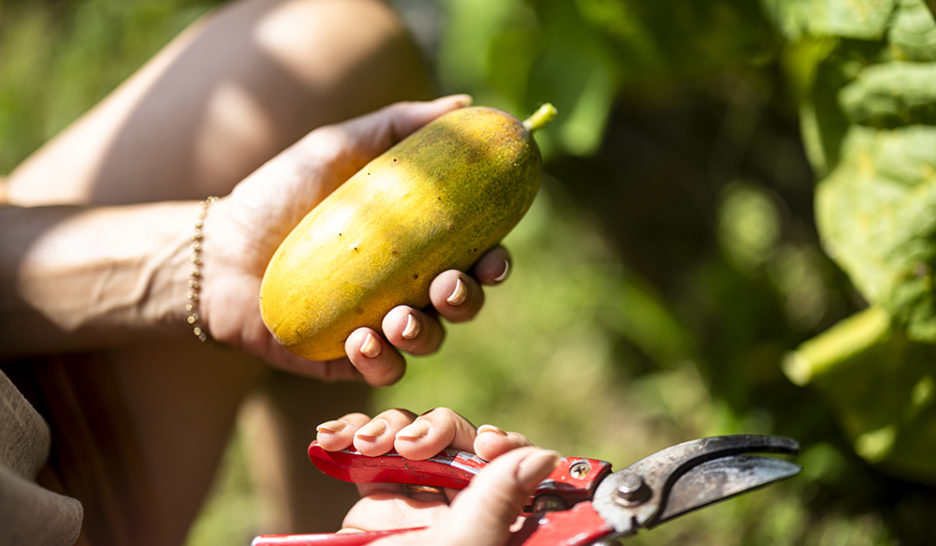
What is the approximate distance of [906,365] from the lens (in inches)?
63.4

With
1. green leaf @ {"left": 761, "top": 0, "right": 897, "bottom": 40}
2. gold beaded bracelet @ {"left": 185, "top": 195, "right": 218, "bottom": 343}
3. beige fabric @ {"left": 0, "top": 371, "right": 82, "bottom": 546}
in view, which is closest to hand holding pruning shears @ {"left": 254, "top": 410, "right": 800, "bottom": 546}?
beige fabric @ {"left": 0, "top": 371, "right": 82, "bottom": 546}

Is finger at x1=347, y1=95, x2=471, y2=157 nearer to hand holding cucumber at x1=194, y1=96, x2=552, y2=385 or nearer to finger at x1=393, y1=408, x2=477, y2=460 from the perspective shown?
hand holding cucumber at x1=194, y1=96, x2=552, y2=385

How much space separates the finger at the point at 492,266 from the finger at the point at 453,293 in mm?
33

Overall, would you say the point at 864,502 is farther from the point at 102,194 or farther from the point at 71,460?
the point at 102,194

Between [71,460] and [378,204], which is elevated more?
[378,204]

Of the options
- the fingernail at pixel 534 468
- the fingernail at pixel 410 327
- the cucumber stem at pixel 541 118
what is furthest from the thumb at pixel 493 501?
the cucumber stem at pixel 541 118

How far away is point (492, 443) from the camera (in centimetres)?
106

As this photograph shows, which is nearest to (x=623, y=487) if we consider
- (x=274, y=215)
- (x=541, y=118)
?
(x=541, y=118)

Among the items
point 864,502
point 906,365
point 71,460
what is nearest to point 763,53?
point 906,365

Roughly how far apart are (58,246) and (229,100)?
42cm

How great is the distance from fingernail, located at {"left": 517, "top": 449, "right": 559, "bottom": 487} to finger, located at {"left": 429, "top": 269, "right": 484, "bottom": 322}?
0.36 metres

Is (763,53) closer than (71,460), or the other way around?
(71,460)

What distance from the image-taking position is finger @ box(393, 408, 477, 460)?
42.5 inches

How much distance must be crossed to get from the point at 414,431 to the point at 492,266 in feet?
1.12
